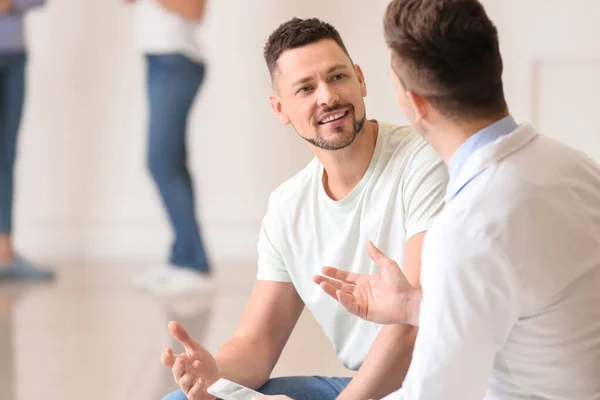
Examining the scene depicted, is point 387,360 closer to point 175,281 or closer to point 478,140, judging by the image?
point 478,140

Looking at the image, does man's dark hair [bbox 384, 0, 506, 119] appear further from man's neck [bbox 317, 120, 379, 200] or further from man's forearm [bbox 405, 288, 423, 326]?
man's neck [bbox 317, 120, 379, 200]

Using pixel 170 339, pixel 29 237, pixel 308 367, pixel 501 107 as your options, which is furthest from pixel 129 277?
pixel 501 107

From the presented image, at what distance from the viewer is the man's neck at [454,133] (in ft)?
3.57

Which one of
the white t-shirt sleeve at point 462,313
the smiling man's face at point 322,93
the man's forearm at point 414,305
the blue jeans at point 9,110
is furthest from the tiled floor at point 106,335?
the white t-shirt sleeve at point 462,313

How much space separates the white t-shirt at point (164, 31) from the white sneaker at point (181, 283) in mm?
905

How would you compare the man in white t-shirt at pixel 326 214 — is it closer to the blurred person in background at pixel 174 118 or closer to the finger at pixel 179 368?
the finger at pixel 179 368

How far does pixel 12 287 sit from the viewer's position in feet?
12.3

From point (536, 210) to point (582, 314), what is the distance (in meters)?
0.15

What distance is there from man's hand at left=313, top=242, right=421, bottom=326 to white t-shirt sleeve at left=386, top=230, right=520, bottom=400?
0.60 ft

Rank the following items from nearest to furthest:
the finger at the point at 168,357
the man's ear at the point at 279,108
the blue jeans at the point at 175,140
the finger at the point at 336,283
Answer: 1. the finger at the point at 336,283
2. the finger at the point at 168,357
3. the man's ear at the point at 279,108
4. the blue jeans at the point at 175,140

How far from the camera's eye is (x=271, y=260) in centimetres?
168

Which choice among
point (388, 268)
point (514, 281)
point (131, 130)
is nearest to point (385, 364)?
point (388, 268)

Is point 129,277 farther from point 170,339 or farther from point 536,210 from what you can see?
point 536,210

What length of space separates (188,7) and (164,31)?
140mm
